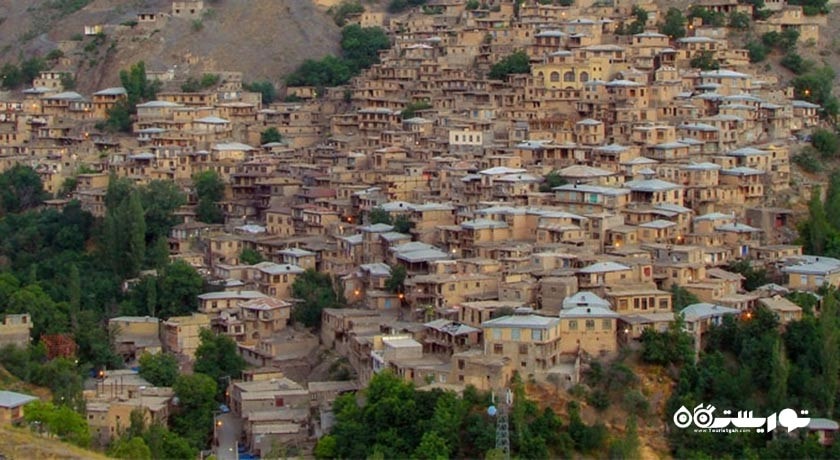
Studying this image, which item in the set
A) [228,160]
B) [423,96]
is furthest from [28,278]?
[423,96]

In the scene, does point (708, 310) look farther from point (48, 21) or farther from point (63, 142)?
point (48, 21)

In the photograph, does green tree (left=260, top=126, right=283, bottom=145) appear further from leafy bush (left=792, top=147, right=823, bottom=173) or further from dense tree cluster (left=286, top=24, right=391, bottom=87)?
leafy bush (left=792, top=147, right=823, bottom=173)

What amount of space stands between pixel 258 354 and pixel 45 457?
10284 millimetres

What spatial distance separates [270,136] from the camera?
54.3 m

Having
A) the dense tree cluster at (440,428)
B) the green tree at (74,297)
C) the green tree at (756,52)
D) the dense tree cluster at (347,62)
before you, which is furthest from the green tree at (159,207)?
the green tree at (756,52)

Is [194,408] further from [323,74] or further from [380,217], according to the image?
[323,74]

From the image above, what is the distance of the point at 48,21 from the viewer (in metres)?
68.1

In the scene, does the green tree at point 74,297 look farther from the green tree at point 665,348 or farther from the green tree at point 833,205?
the green tree at point 833,205

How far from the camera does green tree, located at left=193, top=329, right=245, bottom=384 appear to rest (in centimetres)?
4047

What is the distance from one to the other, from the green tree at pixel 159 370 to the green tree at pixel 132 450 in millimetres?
3890

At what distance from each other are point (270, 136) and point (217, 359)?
14.6m

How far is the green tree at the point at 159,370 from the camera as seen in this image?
40.0m

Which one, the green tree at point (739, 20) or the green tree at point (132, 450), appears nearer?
the green tree at point (132, 450)

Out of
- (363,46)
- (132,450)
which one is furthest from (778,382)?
(363,46)
